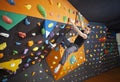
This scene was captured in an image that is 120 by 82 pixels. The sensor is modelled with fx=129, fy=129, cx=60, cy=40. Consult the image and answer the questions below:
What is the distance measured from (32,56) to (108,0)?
6.11 ft

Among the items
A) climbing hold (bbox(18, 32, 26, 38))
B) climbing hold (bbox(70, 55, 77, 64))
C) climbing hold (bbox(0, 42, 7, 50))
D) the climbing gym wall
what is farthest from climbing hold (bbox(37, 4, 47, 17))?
climbing hold (bbox(70, 55, 77, 64))

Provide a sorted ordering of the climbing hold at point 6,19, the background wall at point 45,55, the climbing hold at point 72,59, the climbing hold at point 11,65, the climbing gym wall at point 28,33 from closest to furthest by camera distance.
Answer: the climbing hold at point 6,19 < the climbing gym wall at point 28,33 < the background wall at point 45,55 < the climbing hold at point 11,65 < the climbing hold at point 72,59

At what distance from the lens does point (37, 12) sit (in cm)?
182

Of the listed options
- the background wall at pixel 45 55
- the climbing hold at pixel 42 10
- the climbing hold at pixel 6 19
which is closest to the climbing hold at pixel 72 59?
the background wall at pixel 45 55

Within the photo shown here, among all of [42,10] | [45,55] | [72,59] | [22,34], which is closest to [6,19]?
[22,34]

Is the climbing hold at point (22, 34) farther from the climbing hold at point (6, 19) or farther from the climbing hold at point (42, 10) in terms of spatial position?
the climbing hold at point (42, 10)

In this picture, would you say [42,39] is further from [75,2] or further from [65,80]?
[65,80]

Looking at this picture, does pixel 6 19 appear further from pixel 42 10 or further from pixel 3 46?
pixel 42 10

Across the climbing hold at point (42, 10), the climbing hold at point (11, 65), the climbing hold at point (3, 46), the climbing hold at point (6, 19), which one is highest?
the climbing hold at point (42, 10)

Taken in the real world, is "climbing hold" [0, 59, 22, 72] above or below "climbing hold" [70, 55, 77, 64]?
above

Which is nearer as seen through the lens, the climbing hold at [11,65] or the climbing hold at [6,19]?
the climbing hold at [6,19]

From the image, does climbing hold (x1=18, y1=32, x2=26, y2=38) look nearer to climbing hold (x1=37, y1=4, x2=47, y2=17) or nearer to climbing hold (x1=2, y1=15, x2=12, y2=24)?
climbing hold (x1=2, y1=15, x2=12, y2=24)

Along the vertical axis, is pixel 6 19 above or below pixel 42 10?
below

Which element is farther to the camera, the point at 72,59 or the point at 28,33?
the point at 72,59
